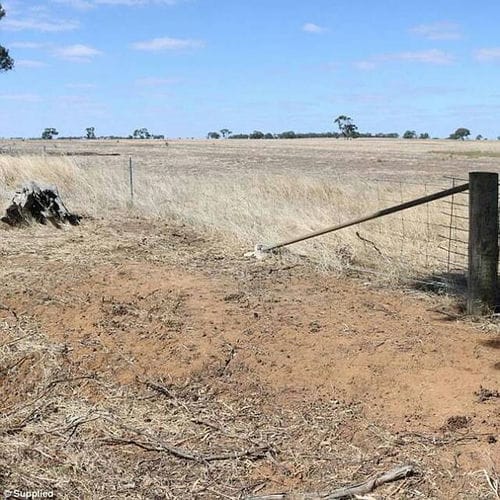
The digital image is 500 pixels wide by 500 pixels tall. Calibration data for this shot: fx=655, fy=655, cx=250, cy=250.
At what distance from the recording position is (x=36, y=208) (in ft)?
35.2

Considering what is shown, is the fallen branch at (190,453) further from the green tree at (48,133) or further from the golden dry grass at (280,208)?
the green tree at (48,133)

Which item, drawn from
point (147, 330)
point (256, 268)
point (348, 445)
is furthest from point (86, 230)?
point (348, 445)

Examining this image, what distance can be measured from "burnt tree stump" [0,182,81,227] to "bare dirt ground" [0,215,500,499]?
362cm

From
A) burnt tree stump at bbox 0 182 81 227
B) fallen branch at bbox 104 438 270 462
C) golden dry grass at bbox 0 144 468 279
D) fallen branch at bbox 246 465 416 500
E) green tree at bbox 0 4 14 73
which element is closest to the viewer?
fallen branch at bbox 246 465 416 500

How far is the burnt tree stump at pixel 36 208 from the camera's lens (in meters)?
10.5

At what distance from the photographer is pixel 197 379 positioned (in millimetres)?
4832

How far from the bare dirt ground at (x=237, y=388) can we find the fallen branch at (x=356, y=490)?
1.9 inches

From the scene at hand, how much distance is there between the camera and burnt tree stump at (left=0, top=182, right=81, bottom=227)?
10539mm

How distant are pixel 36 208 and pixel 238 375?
7.02 metres

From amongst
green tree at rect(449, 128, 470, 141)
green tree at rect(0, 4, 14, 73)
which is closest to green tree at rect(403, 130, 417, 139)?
green tree at rect(449, 128, 470, 141)

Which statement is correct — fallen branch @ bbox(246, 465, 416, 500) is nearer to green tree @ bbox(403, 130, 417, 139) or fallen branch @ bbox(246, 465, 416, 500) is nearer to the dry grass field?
the dry grass field

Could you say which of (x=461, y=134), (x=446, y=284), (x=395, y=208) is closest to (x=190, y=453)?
(x=395, y=208)

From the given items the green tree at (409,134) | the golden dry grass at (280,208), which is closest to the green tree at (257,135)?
the green tree at (409,134)

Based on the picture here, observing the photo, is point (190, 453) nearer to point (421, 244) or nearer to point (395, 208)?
point (395, 208)
